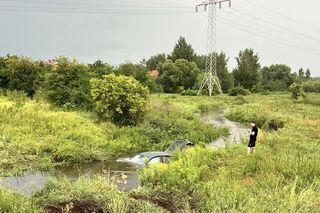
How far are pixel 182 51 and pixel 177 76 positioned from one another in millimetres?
14581

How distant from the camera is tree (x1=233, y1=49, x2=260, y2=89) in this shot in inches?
3238

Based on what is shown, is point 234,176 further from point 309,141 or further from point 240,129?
point 240,129

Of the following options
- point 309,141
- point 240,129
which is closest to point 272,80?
point 240,129

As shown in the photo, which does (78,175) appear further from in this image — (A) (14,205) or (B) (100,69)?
(B) (100,69)

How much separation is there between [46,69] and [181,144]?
18360 millimetres

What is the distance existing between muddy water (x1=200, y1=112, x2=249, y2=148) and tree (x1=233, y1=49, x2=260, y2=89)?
40.2m

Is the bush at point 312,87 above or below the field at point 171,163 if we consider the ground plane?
above

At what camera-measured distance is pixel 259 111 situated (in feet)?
125

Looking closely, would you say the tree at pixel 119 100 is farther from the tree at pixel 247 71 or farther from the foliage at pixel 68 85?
the tree at pixel 247 71

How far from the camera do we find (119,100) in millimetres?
26141

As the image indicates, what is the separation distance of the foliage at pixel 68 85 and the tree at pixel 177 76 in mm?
42855

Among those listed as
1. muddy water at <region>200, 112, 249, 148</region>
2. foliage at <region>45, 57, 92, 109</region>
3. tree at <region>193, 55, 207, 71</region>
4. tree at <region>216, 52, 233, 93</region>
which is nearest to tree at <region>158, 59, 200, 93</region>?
tree at <region>216, 52, 233, 93</region>

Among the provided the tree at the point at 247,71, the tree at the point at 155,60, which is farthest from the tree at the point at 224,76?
the tree at the point at 155,60

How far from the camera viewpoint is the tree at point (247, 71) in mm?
82250
